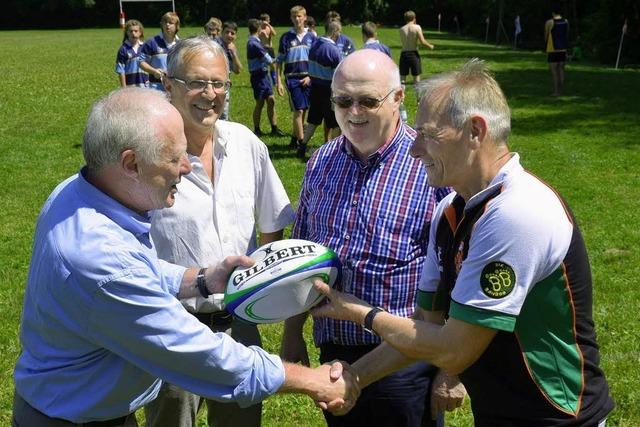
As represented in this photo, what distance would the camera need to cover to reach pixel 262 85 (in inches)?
590

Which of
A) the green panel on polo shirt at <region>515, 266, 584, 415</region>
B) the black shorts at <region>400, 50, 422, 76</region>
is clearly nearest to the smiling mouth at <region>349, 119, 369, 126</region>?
the green panel on polo shirt at <region>515, 266, 584, 415</region>

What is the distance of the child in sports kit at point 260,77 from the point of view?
15.0 m

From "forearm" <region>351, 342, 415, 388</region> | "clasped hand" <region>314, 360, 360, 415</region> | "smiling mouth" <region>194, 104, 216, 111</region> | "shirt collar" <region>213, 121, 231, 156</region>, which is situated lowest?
"clasped hand" <region>314, 360, 360, 415</region>

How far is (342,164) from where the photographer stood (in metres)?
3.93

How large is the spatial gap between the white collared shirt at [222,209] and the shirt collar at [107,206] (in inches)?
38.7

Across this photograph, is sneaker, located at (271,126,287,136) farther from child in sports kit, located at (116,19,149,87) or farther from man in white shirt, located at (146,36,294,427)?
man in white shirt, located at (146,36,294,427)

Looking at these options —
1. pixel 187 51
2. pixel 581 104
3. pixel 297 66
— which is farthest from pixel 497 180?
pixel 581 104

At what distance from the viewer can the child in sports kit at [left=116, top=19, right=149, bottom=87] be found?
14.9 m

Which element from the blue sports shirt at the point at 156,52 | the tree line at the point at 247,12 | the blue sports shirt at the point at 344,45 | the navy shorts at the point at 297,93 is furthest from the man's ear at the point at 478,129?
the tree line at the point at 247,12

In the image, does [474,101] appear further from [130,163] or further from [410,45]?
[410,45]

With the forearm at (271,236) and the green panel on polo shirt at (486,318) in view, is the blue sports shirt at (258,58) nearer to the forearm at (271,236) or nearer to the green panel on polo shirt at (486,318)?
the forearm at (271,236)

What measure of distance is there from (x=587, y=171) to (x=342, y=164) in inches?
385

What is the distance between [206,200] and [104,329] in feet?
4.32

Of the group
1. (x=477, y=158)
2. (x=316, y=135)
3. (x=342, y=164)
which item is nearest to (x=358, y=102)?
(x=342, y=164)
